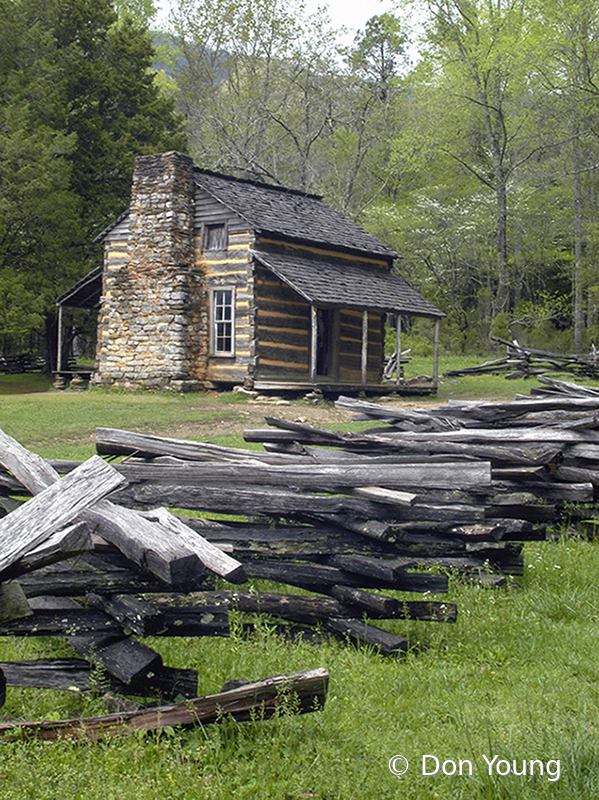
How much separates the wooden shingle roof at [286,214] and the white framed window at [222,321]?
2.22 meters

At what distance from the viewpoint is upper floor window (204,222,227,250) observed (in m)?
21.1

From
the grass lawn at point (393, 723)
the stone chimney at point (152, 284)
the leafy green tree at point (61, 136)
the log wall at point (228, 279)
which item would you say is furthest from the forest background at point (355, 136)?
the grass lawn at point (393, 723)

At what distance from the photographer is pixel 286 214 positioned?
22766mm

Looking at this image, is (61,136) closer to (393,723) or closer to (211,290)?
(211,290)

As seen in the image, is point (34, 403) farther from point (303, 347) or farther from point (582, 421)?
point (582, 421)

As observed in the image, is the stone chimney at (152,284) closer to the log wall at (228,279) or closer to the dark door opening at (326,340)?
the log wall at (228,279)

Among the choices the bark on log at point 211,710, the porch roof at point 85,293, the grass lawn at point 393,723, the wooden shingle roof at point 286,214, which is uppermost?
the wooden shingle roof at point 286,214

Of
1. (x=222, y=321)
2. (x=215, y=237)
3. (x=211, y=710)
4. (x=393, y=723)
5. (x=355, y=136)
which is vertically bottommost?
(x=393, y=723)

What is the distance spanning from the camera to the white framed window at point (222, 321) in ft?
68.9

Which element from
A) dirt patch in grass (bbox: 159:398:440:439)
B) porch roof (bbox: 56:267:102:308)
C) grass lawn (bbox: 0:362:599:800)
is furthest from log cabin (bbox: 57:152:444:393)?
grass lawn (bbox: 0:362:599:800)

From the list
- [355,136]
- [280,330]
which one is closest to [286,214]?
[280,330]

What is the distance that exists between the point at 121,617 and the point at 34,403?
15.1 m

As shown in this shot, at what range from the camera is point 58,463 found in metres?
5.22

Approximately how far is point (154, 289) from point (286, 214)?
4805 mm
